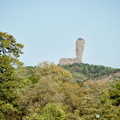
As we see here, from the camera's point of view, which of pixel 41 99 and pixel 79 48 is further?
pixel 79 48

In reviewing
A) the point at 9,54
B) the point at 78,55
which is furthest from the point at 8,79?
the point at 78,55

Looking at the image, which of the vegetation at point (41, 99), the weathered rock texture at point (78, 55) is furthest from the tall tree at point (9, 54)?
the weathered rock texture at point (78, 55)

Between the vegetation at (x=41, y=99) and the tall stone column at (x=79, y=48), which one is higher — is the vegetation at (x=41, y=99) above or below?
below

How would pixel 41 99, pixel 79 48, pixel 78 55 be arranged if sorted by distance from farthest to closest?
pixel 79 48
pixel 78 55
pixel 41 99

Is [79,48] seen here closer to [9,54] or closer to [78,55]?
[78,55]

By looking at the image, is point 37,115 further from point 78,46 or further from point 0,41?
point 78,46

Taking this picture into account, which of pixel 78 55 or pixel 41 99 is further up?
pixel 78 55

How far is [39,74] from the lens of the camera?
138ft

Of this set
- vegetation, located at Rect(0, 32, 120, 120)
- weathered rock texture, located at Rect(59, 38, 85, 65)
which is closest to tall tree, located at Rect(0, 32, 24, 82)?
vegetation, located at Rect(0, 32, 120, 120)

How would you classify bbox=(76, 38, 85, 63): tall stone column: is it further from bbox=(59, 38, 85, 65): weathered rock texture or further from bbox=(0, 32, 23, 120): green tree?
bbox=(0, 32, 23, 120): green tree

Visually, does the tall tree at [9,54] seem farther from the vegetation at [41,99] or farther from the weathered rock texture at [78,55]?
the weathered rock texture at [78,55]

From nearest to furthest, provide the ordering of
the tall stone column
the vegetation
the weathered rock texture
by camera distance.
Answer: the vegetation
the weathered rock texture
the tall stone column

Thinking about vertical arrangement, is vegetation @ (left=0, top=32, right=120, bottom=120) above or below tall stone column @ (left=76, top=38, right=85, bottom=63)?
below

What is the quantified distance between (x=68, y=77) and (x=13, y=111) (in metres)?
14.1
